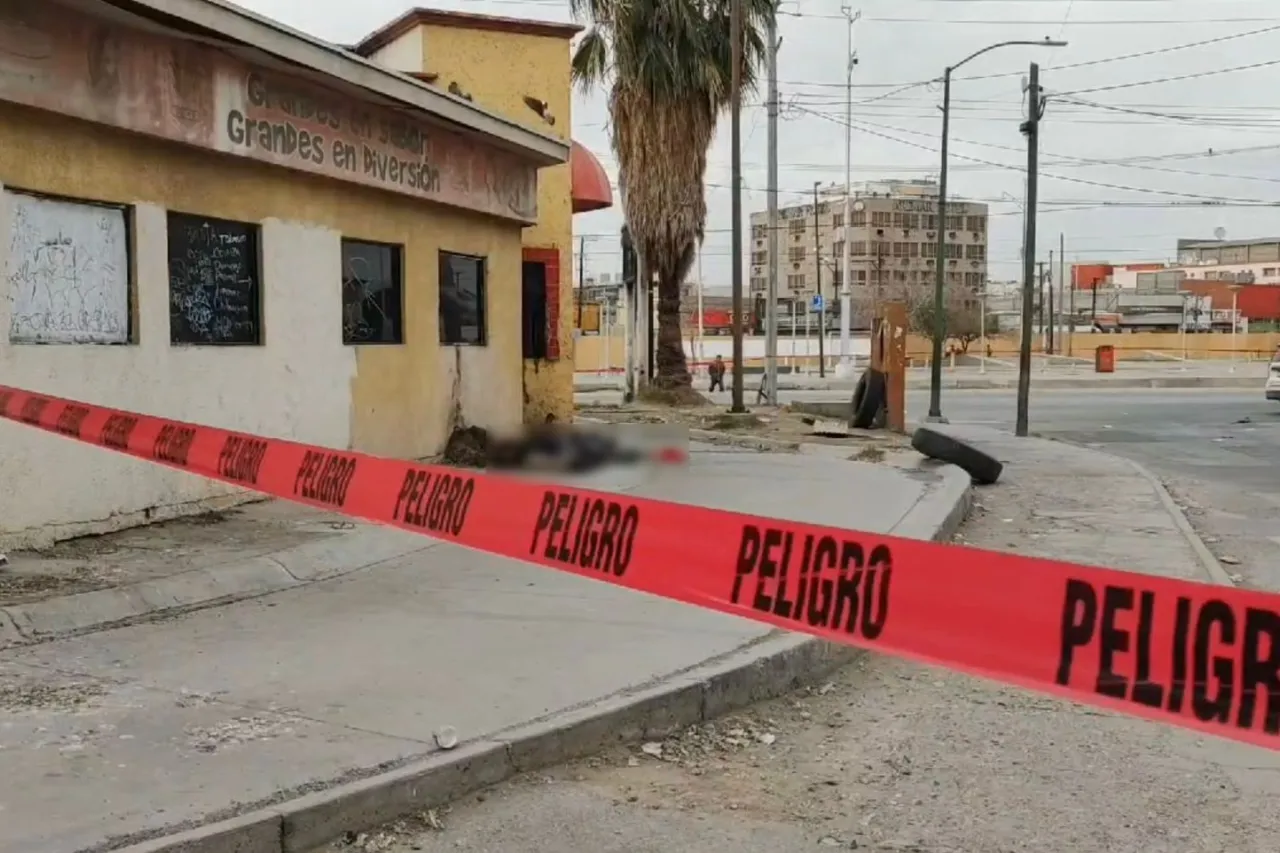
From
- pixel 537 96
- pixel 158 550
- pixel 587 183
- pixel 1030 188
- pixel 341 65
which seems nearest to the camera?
pixel 158 550

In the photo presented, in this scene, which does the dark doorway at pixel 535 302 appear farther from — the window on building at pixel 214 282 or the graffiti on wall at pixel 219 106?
the window on building at pixel 214 282

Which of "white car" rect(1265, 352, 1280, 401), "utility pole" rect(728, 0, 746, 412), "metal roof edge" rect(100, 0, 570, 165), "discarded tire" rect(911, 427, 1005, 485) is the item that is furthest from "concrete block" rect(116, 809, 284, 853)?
"white car" rect(1265, 352, 1280, 401)

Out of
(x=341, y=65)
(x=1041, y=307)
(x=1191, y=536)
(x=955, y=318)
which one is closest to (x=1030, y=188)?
(x=1191, y=536)

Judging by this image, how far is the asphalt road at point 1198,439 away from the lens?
1125 centimetres

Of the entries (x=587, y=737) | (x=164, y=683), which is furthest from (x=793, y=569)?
(x=164, y=683)

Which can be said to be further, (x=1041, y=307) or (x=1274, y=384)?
(x=1041, y=307)

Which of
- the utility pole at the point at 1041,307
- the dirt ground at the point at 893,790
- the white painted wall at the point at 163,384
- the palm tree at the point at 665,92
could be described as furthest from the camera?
the utility pole at the point at 1041,307

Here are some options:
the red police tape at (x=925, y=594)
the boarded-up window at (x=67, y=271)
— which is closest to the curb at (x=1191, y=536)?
the red police tape at (x=925, y=594)

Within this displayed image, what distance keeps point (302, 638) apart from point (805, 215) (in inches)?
4944

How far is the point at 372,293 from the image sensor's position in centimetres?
1173

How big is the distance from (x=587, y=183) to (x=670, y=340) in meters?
9.12

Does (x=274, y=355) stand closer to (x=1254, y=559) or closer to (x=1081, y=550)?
(x=1081, y=550)

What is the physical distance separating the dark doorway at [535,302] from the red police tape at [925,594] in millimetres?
12381

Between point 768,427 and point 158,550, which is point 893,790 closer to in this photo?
point 158,550
